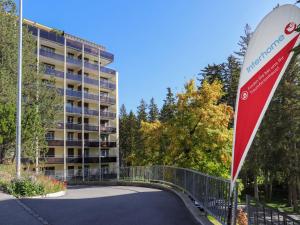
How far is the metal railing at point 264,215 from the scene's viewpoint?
16.5ft

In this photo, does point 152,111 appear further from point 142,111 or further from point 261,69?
point 261,69

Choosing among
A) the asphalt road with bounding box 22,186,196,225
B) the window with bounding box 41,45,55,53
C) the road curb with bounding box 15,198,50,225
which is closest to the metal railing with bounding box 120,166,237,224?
the asphalt road with bounding box 22,186,196,225

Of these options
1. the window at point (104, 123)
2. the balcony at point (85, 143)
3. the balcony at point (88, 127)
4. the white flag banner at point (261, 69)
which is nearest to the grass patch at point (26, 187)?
the white flag banner at point (261, 69)

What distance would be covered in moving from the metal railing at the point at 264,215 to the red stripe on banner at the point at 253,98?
32.9 inches

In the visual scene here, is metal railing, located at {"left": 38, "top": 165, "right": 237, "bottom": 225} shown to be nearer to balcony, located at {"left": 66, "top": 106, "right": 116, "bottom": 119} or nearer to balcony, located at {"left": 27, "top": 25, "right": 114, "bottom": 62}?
balcony, located at {"left": 66, "top": 106, "right": 116, "bottom": 119}

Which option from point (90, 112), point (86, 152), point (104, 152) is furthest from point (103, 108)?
point (86, 152)

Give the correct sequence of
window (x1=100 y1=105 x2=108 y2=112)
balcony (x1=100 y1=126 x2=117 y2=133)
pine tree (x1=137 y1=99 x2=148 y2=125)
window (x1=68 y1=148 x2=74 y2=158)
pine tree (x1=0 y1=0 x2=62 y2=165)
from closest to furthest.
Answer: pine tree (x1=0 y1=0 x2=62 y2=165) < window (x1=68 y1=148 x2=74 y2=158) < balcony (x1=100 y1=126 x2=117 y2=133) < window (x1=100 y1=105 x2=108 y2=112) < pine tree (x1=137 y1=99 x2=148 y2=125)

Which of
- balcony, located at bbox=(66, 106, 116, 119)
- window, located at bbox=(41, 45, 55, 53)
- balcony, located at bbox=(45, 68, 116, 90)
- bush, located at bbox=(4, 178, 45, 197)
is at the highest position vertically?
window, located at bbox=(41, 45, 55, 53)

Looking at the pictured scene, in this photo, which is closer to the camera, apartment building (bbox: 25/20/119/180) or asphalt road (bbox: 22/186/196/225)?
asphalt road (bbox: 22/186/196/225)

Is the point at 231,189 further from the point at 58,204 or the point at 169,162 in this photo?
the point at 169,162

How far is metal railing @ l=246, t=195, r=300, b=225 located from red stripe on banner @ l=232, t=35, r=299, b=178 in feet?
2.74

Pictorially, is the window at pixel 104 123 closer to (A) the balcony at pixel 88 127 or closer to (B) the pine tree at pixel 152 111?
(A) the balcony at pixel 88 127

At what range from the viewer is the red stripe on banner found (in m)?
6.43

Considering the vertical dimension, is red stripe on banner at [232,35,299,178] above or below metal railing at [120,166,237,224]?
above
